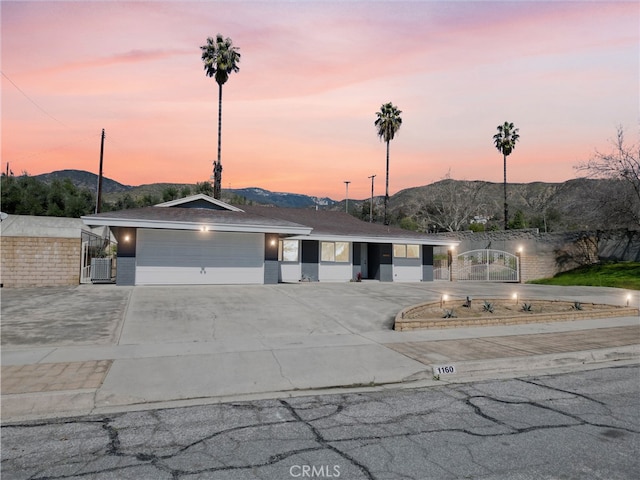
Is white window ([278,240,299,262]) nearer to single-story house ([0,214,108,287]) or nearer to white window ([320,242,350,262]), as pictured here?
white window ([320,242,350,262])

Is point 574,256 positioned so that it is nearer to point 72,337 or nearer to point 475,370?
point 475,370

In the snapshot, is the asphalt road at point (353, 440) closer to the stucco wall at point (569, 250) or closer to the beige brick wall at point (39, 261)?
the beige brick wall at point (39, 261)

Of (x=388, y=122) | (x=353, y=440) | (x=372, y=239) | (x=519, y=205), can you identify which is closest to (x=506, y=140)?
(x=388, y=122)

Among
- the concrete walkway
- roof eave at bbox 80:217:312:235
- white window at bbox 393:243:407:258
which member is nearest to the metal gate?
white window at bbox 393:243:407:258

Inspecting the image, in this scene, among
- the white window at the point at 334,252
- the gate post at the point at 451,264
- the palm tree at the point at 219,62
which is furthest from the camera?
the palm tree at the point at 219,62

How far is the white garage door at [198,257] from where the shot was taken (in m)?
20.2

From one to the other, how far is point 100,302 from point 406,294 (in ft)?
41.5

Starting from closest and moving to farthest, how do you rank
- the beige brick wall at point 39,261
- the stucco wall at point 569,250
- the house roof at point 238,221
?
the beige brick wall at point 39,261 → the house roof at point 238,221 → the stucco wall at point 569,250

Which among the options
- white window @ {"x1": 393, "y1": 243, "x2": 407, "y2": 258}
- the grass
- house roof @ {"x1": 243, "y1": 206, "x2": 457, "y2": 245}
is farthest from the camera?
white window @ {"x1": 393, "y1": 243, "x2": 407, "y2": 258}

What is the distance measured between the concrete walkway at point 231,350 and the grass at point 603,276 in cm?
1459

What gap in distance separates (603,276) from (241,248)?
2391 centimetres

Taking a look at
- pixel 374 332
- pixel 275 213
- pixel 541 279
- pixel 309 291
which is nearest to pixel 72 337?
pixel 374 332

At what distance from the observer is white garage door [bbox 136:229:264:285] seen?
66.1ft

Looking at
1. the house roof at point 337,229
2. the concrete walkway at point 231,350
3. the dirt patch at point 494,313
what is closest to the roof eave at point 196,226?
the house roof at point 337,229
